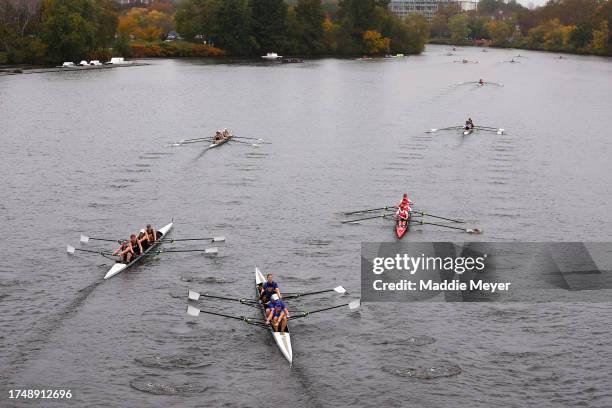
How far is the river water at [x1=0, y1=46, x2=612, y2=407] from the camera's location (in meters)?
37.2

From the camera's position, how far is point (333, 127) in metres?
108

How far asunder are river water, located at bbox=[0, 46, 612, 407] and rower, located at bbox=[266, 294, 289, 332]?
1105 millimetres

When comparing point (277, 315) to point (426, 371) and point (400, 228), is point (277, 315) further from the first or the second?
point (400, 228)

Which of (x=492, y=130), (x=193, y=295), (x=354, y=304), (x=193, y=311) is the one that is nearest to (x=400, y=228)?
(x=354, y=304)

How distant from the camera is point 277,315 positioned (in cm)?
4053

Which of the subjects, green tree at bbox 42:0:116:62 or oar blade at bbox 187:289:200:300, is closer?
oar blade at bbox 187:289:200:300

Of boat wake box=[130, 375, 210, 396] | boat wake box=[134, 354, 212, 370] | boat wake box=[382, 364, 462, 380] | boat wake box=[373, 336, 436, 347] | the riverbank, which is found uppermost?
the riverbank

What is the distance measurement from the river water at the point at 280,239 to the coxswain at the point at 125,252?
4.01ft

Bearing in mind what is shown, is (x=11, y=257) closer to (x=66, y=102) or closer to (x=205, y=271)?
(x=205, y=271)

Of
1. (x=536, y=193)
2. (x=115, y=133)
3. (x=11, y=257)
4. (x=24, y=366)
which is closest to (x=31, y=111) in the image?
(x=115, y=133)

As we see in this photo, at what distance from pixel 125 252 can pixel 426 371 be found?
21.2m

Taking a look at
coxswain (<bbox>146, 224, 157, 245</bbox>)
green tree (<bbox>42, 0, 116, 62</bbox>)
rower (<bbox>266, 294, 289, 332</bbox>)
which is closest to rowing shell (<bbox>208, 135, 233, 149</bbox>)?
coxswain (<bbox>146, 224, 157, 245</bbox>)

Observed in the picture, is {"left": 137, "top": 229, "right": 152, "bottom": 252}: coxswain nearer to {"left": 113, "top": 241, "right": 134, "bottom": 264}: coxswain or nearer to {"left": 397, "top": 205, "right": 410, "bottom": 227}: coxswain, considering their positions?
{"left": 113, "top": 241, "right": 134, "bottom": 264}: coxswain

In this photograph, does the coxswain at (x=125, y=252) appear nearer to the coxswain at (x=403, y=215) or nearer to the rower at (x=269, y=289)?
the rower at (x=269, y=289)
